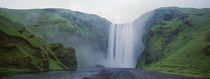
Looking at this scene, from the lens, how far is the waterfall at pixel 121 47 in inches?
5556

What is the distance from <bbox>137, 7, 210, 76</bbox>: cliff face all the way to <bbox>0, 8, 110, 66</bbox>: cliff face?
47.3 metres

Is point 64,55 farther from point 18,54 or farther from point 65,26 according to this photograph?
point 65,26

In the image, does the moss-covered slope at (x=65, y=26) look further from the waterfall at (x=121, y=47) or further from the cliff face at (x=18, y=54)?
the cliff face at (x=18, y=54)

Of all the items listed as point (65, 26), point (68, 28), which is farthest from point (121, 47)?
point (65, 26)

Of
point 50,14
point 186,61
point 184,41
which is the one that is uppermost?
point 50,14

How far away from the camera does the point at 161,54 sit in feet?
322

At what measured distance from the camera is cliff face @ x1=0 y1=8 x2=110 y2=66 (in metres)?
136

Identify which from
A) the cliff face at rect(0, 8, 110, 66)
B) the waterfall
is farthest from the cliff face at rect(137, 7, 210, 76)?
the cliff face at rect(0, 8, 110, 66)

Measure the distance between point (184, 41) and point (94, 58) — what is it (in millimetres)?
80875

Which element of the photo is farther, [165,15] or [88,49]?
[88,49]

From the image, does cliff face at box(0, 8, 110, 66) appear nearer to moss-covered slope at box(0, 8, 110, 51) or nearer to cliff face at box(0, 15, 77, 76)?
moss-covered slope at box(0, 8, 110, 51)

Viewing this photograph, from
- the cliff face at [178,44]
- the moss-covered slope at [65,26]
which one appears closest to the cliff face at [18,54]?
the cliff face at [178,44]

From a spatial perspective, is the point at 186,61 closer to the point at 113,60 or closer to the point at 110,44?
the point at 113,60

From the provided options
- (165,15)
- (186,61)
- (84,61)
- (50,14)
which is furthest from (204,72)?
(50,14)
